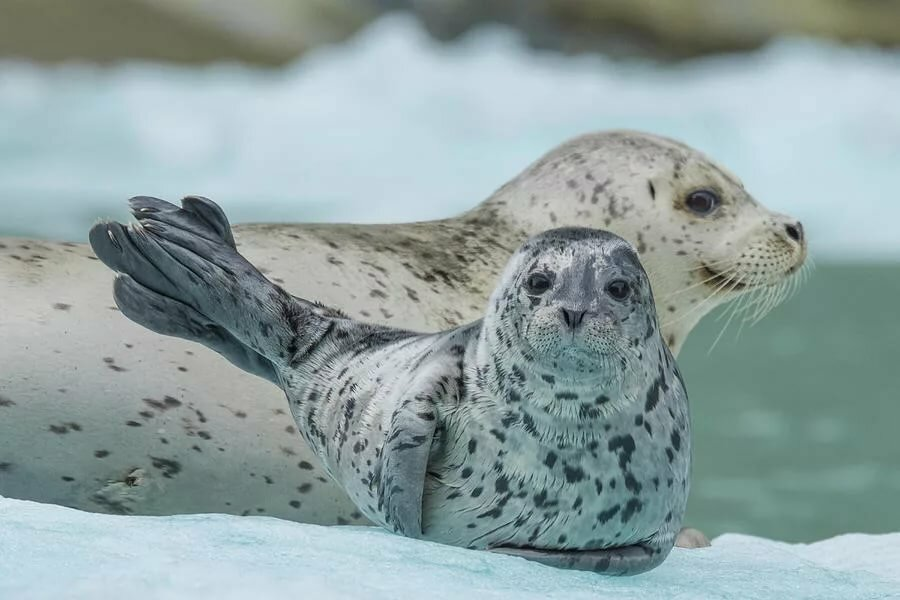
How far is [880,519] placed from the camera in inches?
282

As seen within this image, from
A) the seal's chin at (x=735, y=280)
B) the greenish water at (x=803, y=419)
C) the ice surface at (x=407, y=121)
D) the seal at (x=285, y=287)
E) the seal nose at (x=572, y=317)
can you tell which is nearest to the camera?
the seal nose at (x=572, y=317)

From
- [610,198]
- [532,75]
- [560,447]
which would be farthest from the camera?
[532,75]

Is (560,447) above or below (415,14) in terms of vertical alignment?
below

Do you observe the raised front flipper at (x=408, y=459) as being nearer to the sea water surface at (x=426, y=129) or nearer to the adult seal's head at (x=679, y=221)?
the adult seal's head at (x=679, y=221)

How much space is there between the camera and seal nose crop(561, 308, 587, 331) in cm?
187

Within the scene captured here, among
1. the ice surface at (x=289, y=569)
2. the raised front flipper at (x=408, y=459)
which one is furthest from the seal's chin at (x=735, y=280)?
the raised front flipper at (x=408, y=459)

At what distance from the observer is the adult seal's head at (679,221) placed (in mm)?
3191

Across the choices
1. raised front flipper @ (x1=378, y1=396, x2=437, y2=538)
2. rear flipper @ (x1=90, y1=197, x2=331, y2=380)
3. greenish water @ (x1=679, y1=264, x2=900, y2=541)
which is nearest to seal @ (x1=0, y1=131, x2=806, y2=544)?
rear flipper @ (x1=90, y1=197, x2=331, y2=380)

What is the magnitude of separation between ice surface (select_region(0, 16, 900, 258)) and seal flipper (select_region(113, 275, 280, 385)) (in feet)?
37.2

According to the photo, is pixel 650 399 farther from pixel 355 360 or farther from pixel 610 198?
pixel 610 198

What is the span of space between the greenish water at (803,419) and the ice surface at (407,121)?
3076mm

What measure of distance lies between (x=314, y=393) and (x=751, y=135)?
43.2ft

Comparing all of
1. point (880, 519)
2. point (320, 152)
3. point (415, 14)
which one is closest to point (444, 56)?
point (415, 14)

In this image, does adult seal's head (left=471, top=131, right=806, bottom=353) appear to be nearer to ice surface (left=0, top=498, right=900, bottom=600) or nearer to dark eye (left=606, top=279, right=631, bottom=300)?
ice surface (left=0, top=498, right=900, bottom=600)
